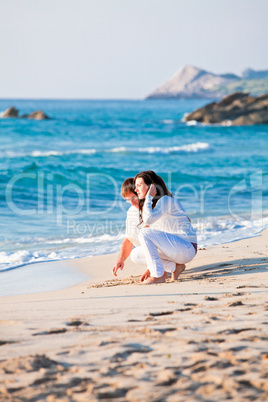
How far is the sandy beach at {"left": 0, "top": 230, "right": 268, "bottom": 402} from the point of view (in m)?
2.45

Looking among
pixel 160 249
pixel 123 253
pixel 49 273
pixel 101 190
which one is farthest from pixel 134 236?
pixel 101 190

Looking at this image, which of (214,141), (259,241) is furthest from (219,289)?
(214,141)

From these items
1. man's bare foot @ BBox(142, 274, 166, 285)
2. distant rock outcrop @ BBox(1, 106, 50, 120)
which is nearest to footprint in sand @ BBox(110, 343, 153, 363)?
man's bare foot @ BBox(142, 274, 166, 285)

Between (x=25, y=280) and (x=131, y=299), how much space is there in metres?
2.03

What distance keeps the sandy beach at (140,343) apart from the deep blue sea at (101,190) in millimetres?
2734

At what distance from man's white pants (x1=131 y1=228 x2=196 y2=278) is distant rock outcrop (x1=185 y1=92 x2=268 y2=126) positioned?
42720 millimetres

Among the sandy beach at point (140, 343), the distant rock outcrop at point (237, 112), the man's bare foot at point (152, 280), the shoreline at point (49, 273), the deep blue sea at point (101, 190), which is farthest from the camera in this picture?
the distant rock outcrop at point (237, 112)

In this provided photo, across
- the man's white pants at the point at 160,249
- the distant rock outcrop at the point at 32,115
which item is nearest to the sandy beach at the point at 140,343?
the man's white pants at the point at 160,249

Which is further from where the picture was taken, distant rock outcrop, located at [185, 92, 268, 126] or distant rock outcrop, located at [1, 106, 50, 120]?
distant rock outcrop, located at [1, 106, 50, 120]

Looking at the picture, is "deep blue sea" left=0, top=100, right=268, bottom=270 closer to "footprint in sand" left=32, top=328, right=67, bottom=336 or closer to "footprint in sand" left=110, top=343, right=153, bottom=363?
"footprint in sand" left=32, top=328, right=67, bottom=336

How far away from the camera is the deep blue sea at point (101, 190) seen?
7.95 metres

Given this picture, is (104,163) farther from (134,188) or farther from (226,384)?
(226,384)

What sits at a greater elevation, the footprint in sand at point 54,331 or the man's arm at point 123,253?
the man's arm at point 123,253

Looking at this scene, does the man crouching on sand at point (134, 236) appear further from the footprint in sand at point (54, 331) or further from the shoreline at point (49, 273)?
the footprint in sand at point (54, 331)
